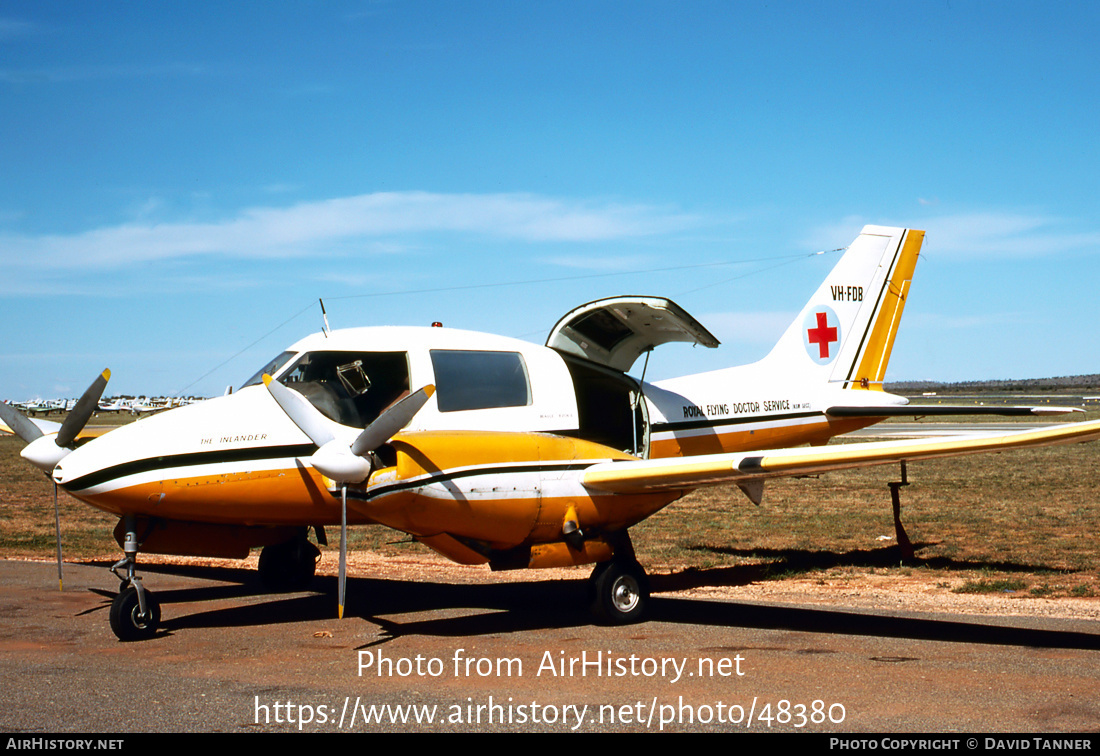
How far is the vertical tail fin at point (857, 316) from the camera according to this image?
1566 centimetres

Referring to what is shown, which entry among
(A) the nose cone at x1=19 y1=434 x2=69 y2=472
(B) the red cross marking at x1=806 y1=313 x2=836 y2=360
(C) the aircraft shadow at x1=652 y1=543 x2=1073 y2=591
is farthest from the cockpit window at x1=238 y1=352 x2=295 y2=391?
(B) the red cross marking at x1=806 y1=313 x2=836 y2=360

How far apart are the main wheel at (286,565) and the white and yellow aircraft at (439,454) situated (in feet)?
2.47

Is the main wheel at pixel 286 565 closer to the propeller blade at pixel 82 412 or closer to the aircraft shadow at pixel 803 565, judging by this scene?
the propeller blade at pixel 82 412

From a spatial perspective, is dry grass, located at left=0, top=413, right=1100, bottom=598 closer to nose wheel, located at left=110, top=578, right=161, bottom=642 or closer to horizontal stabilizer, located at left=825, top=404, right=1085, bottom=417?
horizontal stabilizer, located at left=825, top=404, right=1085, bottom=417

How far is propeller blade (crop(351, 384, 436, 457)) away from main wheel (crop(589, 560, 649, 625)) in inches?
115

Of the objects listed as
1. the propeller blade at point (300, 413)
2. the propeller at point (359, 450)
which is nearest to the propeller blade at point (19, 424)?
the propeller blade at point (300, 413)

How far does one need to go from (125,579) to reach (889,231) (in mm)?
12589

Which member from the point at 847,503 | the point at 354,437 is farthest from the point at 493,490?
the point at 847,503

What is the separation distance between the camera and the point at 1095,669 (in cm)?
830

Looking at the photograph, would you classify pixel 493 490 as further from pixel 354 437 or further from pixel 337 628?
pixel 337 628

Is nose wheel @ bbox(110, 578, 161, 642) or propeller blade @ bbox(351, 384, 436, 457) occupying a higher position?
propeller blade @ bbox(351, 384, 436, 457)

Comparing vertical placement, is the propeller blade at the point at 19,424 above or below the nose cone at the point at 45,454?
above

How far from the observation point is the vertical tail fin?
15.7 m

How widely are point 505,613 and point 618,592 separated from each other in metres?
1.69
